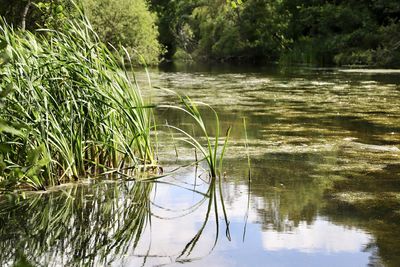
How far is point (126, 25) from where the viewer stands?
81.5 feet

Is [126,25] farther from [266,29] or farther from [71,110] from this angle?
[71,110]

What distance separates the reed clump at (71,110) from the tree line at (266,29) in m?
8.93

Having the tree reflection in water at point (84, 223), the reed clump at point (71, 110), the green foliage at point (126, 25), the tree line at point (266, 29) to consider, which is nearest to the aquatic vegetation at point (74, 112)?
the reed clump at point (71, 110)

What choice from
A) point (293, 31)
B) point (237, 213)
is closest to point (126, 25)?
point (293, 31)

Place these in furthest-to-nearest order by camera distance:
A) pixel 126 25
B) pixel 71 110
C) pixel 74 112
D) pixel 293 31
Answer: pixel 293 31 → pixel 126 25 → pixel 74 112 → pixel 71 110

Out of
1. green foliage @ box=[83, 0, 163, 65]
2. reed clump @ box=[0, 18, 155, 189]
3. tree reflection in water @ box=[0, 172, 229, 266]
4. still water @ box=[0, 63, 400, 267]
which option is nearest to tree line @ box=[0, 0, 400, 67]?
green foliage @ box=[83, 0, 163, 65]

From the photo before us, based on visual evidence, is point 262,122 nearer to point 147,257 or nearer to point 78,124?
point 78,124

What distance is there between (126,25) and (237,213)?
22.0 m

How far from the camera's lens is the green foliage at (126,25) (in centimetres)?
2325

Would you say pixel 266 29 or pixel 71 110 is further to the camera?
pixel 266 29

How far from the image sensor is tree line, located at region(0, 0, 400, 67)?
69.7 feet

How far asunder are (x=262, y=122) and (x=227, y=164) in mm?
2652

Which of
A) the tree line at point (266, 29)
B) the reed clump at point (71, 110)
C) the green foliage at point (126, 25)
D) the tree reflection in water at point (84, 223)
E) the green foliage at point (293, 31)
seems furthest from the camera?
the green foliage at point (126, 25)

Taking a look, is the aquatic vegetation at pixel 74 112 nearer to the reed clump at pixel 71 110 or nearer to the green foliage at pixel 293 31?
the reed clump at pixel 71 110
